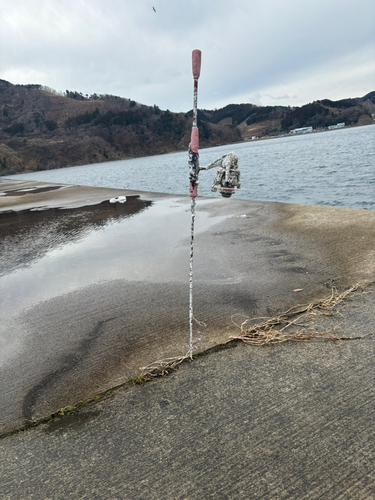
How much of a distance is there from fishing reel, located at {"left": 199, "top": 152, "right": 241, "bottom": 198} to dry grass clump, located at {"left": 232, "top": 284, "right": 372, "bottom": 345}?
136cm

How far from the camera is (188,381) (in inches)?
99.7

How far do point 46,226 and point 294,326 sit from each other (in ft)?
27.3

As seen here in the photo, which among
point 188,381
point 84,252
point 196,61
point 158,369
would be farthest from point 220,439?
point 84,252

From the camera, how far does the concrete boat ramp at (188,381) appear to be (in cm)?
181

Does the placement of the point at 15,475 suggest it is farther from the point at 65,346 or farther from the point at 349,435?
the point at 349,435

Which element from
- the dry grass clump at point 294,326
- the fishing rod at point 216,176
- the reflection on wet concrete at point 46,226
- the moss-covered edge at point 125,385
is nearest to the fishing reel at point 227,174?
the fishing rod at point 216,176

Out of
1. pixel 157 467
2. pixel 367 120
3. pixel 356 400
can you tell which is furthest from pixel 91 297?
pixel 367 120

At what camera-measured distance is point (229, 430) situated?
2059 millimetres

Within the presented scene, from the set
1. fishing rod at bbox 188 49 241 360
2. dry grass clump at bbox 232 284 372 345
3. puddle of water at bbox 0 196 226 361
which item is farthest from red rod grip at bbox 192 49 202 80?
puddle of water at bbox 0 196 226 361

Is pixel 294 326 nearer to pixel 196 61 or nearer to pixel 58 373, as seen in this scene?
pixel 58 373

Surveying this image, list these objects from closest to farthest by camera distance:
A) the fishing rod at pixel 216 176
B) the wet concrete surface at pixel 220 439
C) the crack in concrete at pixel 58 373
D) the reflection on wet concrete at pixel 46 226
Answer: the wet concrete surface at pixel 220 439 → the crack in concrete at pixel 58 373 → the fishing rod at pixel 216 176 → the reflection on wet concrete at pixel 46 226

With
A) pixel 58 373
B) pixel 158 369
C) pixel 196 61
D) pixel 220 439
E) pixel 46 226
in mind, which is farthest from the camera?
pixel 46 226

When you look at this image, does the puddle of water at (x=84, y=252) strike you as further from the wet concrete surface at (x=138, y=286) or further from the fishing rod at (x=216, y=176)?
the fishing rod at (x=216, y=176)

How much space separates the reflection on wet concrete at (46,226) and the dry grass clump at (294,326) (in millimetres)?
4730
